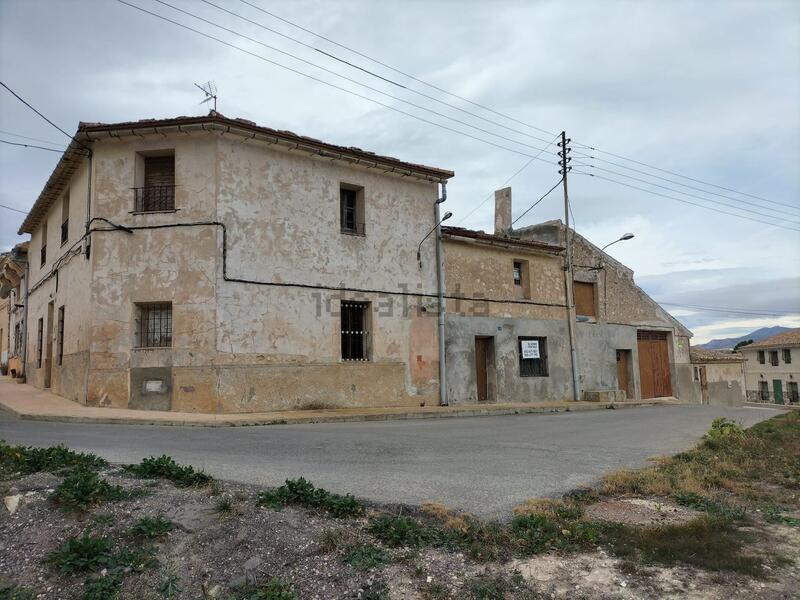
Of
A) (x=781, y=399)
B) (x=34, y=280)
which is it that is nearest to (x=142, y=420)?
(x=34, y=280)

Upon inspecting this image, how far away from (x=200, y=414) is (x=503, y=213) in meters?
14.9

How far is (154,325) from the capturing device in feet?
43.1

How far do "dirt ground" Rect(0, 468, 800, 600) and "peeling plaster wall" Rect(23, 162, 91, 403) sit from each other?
32.3ft

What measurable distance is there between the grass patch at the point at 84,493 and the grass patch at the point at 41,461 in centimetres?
70

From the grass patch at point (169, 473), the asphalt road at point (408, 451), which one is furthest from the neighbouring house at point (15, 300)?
the grass patch at point (169, 473)

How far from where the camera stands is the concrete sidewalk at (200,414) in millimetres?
10844

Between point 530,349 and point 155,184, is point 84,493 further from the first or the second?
point 530,349

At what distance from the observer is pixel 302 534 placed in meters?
4.04

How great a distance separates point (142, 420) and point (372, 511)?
780cm

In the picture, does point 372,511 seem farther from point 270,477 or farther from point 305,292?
point 305,292

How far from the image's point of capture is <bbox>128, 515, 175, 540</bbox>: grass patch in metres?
3.99

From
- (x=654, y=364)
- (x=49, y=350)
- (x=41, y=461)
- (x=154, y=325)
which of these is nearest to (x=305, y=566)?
(x=41, y=461)

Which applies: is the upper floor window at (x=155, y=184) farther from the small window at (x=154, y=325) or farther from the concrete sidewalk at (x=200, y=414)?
the concrete sidewalk at (x=200, y=414)

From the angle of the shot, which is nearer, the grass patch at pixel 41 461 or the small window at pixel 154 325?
the grass patch at pixel 41 461
